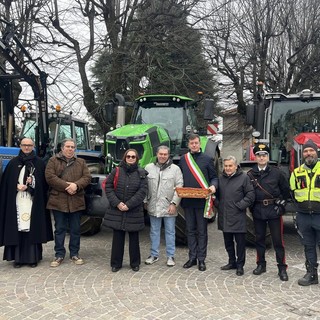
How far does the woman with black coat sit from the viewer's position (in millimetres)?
5543

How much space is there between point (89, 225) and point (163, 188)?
232 centimetres

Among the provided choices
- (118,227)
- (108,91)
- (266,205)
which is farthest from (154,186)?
(108,91)

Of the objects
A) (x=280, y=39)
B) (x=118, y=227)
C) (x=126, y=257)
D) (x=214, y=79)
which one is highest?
(x=280, y=39)

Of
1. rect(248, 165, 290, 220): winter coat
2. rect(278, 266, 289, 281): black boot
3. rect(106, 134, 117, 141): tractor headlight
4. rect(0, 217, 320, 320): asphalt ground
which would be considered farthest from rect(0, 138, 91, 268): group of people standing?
rect(278, 266, 289, 281): black boot

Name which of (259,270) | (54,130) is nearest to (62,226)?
(259,270)

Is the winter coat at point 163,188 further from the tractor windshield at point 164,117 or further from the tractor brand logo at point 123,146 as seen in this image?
the tractor windshield at point 164,117

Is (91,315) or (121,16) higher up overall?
(121,16)

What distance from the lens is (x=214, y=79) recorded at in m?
19.2

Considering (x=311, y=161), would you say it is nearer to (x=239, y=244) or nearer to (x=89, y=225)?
(x=239, y=244)

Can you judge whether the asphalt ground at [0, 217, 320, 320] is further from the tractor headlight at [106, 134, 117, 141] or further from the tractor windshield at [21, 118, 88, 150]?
the tractor windshield at [21, 118, 88, 150]

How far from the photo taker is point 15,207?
577 cm

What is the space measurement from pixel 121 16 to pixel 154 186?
417 inches

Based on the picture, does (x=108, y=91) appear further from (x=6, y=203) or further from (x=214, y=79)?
(x=6, y=203)

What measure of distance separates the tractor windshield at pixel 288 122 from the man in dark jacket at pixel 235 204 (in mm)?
2341
